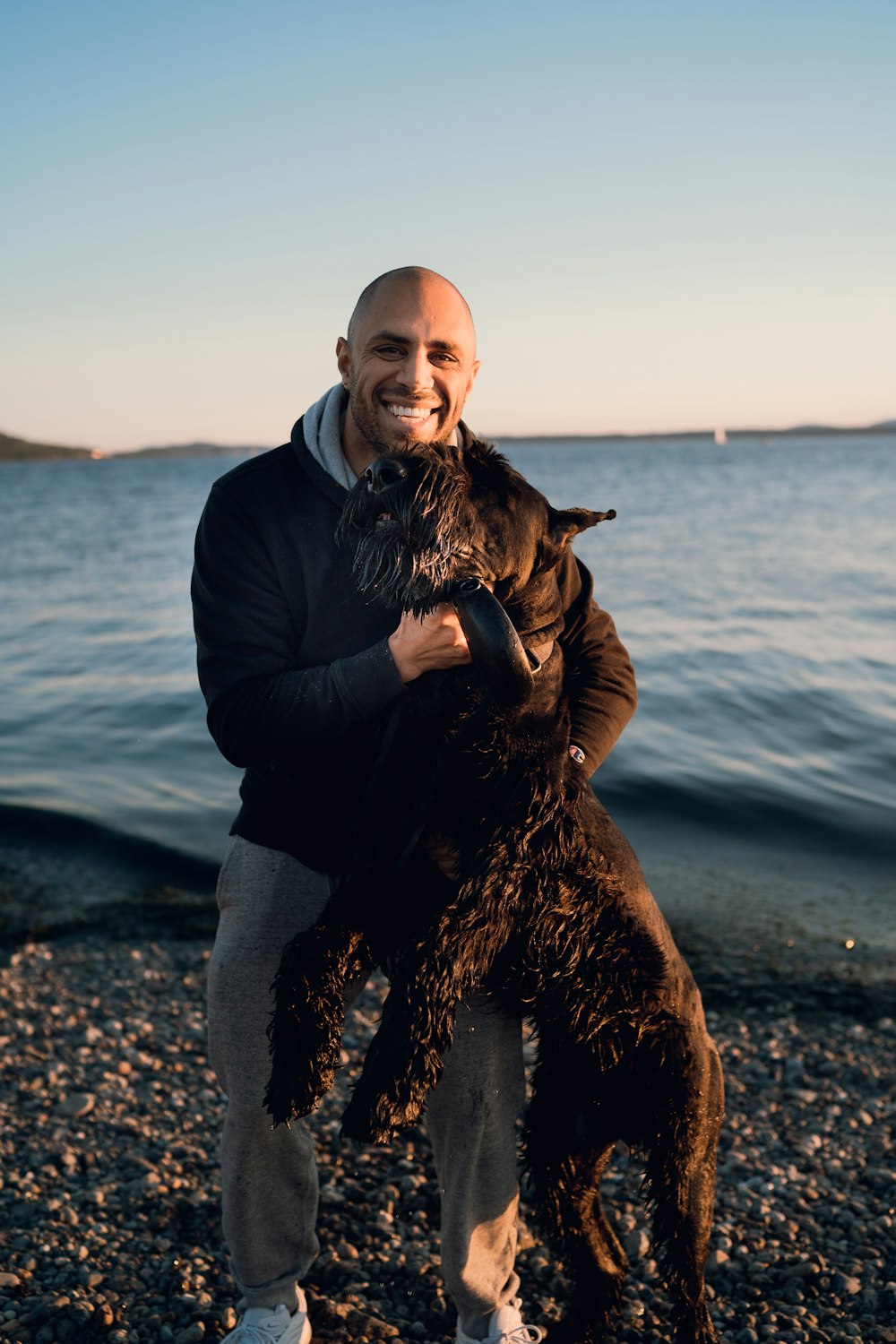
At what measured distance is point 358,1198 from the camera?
4.13 metres

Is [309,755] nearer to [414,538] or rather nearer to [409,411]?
[414,538]

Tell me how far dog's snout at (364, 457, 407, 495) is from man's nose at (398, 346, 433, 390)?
568mm

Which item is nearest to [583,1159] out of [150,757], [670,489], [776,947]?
[776,947]

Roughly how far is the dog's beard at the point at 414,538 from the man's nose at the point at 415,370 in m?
0.55

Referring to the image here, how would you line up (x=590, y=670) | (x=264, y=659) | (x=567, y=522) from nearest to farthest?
(x=567, y=522) < (x=264, y=659) < (x=590, y=670)

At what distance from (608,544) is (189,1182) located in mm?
23827

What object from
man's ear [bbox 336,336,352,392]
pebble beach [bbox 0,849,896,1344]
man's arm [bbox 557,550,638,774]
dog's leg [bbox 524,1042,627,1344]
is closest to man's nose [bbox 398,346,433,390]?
man's ear [bbox 336,336,352,392]

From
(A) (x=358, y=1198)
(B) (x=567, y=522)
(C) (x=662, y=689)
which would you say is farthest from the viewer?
(C) (x=662, y=689)

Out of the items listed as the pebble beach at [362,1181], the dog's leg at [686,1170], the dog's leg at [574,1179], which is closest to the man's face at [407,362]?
the dog's leg at [574,1179]

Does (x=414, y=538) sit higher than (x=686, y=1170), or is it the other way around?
(x=414, y=538)

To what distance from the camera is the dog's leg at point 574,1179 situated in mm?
3098

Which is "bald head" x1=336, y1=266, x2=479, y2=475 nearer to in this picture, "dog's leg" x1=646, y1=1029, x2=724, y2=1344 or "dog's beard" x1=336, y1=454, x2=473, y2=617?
"dog's beard" x1=336, y1=454, x2=473, y2=617

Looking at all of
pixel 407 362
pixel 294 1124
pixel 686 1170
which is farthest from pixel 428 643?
pixel 686 1170

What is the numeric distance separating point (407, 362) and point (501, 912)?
5.37 ft
